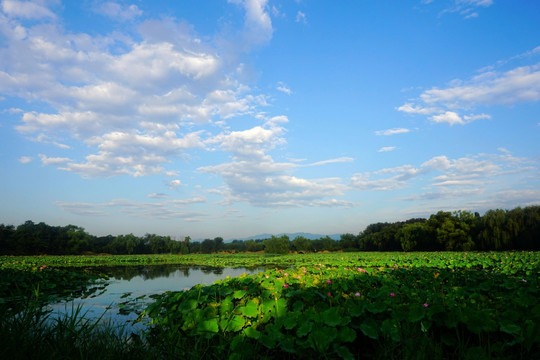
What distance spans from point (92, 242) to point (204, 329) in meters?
64.8

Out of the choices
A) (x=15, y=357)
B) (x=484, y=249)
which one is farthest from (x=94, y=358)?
(x=484, y=249)

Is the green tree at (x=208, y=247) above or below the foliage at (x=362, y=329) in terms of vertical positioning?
below

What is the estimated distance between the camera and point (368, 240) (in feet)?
200

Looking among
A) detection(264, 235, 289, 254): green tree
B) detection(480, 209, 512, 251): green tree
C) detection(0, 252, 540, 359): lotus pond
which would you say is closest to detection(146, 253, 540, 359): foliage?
detection(0, 252, 540, 359): lotus pond

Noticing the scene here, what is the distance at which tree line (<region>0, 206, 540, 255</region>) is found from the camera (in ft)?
114

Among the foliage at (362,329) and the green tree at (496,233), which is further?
the green tree at (496,233)

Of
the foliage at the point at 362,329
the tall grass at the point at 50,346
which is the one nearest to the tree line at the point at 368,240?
the foliage at the point at 362,329

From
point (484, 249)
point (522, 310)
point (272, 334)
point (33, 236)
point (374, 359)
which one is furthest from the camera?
point (33, 236)

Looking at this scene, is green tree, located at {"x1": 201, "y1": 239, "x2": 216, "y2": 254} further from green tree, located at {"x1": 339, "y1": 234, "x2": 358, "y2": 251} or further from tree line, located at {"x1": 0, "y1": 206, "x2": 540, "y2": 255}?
green tree, located at {"x1": 339, "y1": 234, "x2": 358, "y2": 251}

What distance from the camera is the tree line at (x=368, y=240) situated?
34.8m

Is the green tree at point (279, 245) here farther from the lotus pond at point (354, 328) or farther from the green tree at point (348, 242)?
the lotus pond at point (354, 328)

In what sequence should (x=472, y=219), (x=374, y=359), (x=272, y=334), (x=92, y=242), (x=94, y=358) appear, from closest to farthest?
(x=94, y=358), (x=374, y=359), (x=272, y=334), (x=472, y=219), (x=92, y=242)

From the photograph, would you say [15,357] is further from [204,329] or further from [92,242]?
[92,242]

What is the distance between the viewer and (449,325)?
99.7 inches
